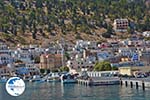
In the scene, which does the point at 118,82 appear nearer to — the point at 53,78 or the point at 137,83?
the point at 137,83

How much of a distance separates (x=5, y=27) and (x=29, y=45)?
26.4 feet

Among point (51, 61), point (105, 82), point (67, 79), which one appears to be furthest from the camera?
point (51, 61)

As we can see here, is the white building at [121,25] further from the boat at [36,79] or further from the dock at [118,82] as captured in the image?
the dock at [118,82]

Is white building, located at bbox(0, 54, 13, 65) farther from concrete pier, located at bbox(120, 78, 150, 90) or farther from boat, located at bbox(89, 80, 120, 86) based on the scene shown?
concrete pier, located at bbox(120, 78, 150, 90)

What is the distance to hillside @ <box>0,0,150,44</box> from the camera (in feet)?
359

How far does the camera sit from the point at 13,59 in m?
98.3

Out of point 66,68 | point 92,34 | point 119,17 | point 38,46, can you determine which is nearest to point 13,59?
point 38,46

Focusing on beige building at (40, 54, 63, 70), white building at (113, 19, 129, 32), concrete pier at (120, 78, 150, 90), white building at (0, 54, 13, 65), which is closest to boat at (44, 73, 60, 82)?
beige building at (40, 54, 63, 70)

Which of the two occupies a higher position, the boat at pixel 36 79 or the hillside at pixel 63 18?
the hillside at pixel 63 18

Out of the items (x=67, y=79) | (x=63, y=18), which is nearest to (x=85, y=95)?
(x=67, y=79)

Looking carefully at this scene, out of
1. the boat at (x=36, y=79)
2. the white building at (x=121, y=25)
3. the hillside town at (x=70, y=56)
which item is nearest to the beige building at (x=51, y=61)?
the hillside town at (x=70, y=56)

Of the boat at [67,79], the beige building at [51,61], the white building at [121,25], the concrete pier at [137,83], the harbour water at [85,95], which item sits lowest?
the harbour water at [85,95]

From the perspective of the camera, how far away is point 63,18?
118m

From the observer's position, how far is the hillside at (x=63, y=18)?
359ft
